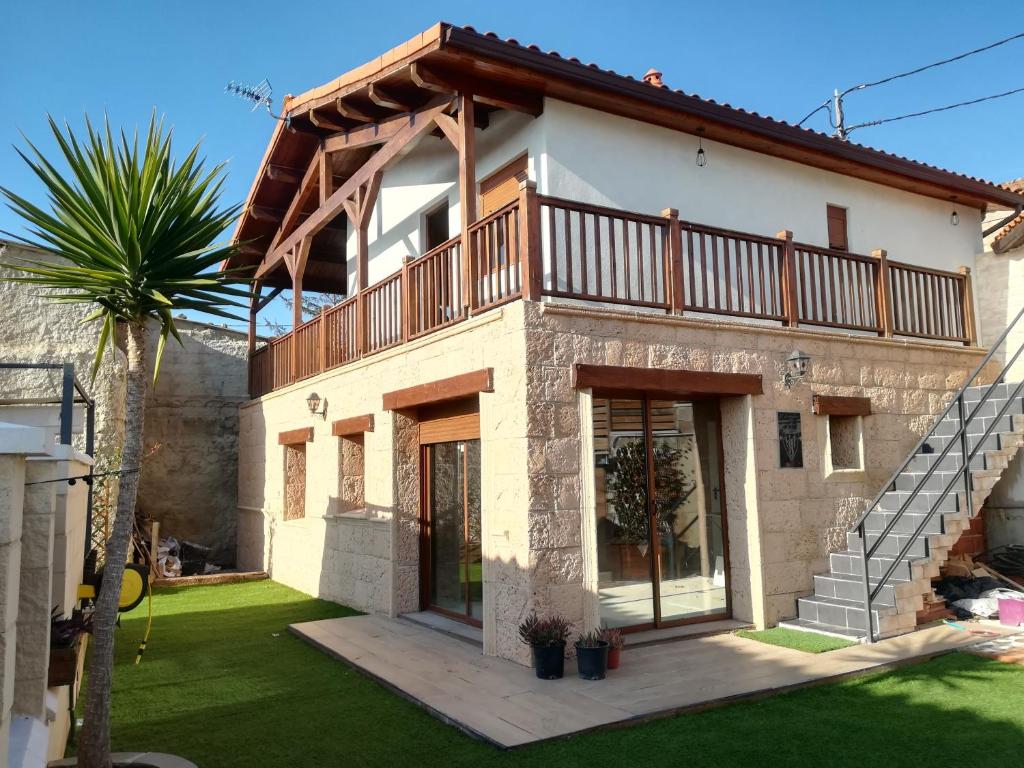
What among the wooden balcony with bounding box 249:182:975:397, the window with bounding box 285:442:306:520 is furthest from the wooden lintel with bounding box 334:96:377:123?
the window with bounding box 285:442:306:520

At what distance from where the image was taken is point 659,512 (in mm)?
7520

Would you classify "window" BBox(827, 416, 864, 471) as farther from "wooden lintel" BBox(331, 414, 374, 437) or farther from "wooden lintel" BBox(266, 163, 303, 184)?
"wooden lintel" BBox(266, 163, 303, 184)

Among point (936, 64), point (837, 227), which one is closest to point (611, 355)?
point (837, 227)

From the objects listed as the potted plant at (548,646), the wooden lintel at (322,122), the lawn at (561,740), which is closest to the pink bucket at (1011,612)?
the lawn at (561,740)

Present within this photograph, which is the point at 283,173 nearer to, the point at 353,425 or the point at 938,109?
the point at 353,425

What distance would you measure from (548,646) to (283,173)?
964 cm

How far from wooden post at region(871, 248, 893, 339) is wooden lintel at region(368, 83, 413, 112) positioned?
235 inches

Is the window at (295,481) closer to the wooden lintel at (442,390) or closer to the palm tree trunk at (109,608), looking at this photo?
the wooden lintel at (442,390)

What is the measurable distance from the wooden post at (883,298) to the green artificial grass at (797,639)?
3.86 meters

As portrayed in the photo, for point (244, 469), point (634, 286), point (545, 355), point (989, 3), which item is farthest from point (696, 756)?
point (989, 3)

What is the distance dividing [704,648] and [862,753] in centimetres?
236

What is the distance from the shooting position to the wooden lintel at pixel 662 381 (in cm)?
669

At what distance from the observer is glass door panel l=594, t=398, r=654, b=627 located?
715 centimetres

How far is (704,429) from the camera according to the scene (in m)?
7.95
